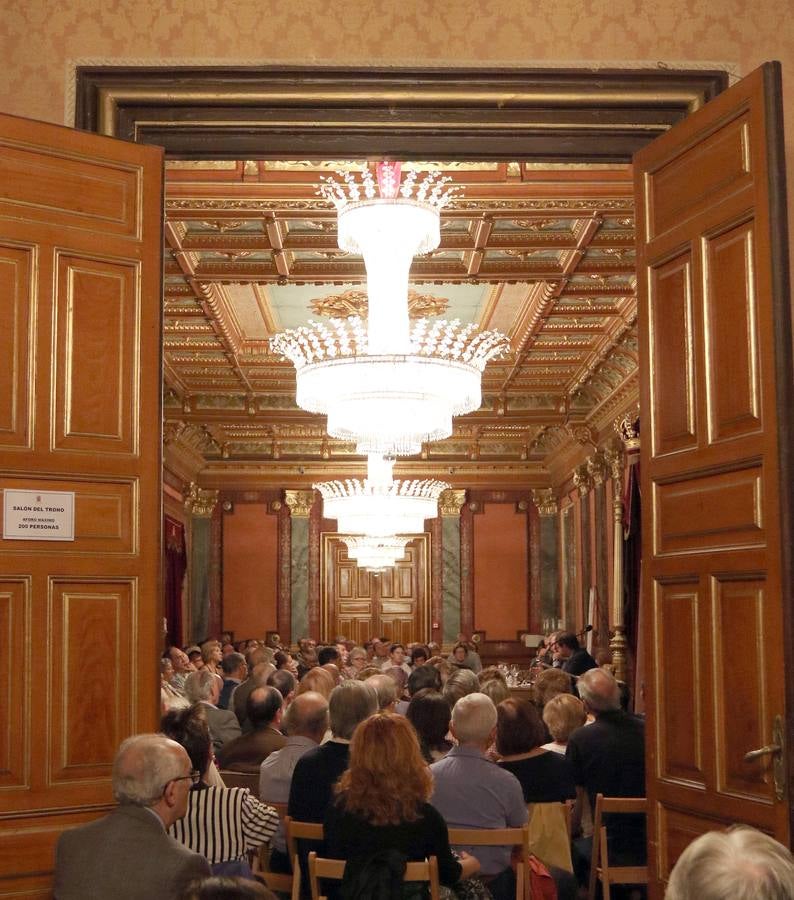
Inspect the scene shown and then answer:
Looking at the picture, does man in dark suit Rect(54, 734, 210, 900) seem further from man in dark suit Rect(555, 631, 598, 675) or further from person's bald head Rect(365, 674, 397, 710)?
man in dark suit Rect(555, 631, 598, 675)

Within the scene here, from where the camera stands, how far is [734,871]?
6.35ft

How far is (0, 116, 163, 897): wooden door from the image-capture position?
4.08 metres

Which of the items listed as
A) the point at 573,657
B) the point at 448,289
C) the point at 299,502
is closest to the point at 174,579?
the point at 299,502

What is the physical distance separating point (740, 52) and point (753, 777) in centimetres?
257

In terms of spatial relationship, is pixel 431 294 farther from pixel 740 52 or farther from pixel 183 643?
pixel 183 643

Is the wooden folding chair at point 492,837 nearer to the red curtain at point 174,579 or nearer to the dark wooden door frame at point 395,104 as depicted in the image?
the dark wooden door frame at point 395,104

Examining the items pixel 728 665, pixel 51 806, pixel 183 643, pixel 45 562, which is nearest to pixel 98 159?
pixel 45 562

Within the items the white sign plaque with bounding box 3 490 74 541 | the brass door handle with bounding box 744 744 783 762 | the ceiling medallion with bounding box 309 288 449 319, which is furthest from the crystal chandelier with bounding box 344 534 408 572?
the brass door handle with bounding box 744 744 783 762

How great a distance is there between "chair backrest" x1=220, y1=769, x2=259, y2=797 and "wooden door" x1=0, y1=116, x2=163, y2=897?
6.99 feet

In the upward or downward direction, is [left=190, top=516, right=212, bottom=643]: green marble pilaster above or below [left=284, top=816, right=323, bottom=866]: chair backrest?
above

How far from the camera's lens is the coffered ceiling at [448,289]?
946cm

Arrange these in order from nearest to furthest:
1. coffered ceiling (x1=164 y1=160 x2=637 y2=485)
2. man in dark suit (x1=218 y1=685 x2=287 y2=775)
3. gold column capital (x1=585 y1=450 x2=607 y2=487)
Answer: man in dark suit (x1=218 y1=685 x2=287 y2=775) → coffered ceiling (x1=164 y1=160 x2=637 y2=485) → gold column capital (x1=585 y1=450 x2=607 y2=487)

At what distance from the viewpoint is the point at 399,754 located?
433 cm

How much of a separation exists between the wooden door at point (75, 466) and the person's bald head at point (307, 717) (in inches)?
70.6
